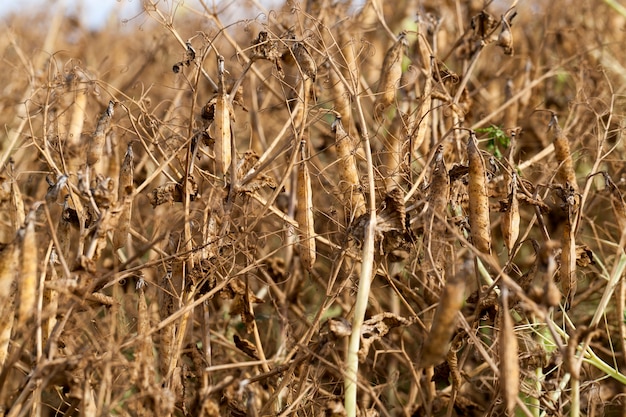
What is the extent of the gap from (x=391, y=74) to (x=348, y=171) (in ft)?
1.28

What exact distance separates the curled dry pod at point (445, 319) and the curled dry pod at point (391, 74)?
0.86m

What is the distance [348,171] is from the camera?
1.80 meters

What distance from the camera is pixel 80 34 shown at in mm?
4348

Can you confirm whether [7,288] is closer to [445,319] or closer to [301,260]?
[301,260]

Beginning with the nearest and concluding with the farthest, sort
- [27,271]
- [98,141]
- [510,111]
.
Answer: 1. [27,271]
2. [98,141]
3. [510,111]

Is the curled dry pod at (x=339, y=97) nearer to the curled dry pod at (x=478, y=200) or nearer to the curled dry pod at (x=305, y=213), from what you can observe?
the curled dry pod at (x=305, y=213)

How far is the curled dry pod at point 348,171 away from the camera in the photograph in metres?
1.78

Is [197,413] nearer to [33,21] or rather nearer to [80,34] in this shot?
[80,34]

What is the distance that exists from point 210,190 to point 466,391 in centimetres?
108

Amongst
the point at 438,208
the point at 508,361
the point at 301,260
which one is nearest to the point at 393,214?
the point at 438,208

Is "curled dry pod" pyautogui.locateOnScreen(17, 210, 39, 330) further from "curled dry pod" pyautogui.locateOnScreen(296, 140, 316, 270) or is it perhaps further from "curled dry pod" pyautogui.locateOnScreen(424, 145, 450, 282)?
"curled dry pod" pyautogui.locateOnScreen(424, 145, 450, 282)

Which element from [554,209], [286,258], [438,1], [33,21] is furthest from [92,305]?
[33,21]

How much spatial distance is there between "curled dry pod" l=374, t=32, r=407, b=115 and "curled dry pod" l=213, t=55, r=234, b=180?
0.47 meters

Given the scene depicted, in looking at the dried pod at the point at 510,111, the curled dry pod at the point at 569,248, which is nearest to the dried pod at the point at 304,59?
the curled dry pod at the point at 569,248
